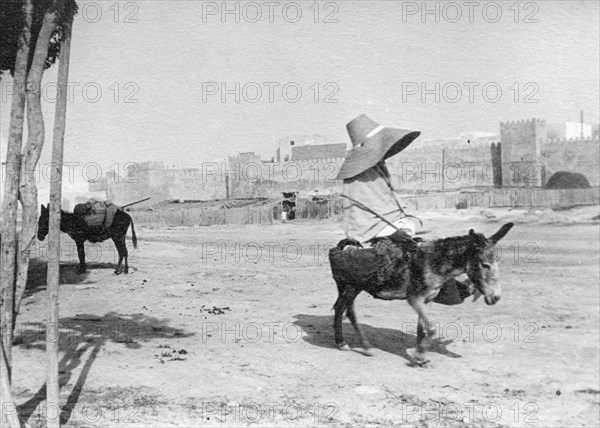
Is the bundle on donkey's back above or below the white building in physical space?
below

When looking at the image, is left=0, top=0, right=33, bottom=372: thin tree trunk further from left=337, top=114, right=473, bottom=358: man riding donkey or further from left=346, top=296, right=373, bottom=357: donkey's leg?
left=346, top=296, right=373, bottom=357: donkey's leg

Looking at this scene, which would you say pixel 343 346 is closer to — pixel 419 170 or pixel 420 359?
pixel 420 359

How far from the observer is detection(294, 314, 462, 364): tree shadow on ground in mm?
7121

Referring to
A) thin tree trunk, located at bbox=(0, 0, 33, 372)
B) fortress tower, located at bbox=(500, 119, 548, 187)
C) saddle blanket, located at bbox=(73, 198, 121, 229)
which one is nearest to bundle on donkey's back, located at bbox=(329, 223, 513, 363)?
thin tree trunk, located at bbox=(0, 0, 33, 372)

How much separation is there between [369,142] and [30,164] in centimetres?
370

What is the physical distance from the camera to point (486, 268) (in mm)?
6059

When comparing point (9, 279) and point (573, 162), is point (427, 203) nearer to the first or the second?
point (573, 162)

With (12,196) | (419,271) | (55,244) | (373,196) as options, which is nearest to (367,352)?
(419,271)

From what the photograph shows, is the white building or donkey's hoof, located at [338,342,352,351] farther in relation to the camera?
the white building

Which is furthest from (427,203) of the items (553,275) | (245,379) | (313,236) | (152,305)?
(245,379)

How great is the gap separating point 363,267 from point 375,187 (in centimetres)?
97

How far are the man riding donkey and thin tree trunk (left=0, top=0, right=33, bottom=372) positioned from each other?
345 cm

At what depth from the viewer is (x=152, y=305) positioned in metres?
9.89

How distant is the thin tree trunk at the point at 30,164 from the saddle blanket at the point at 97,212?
8590mm
